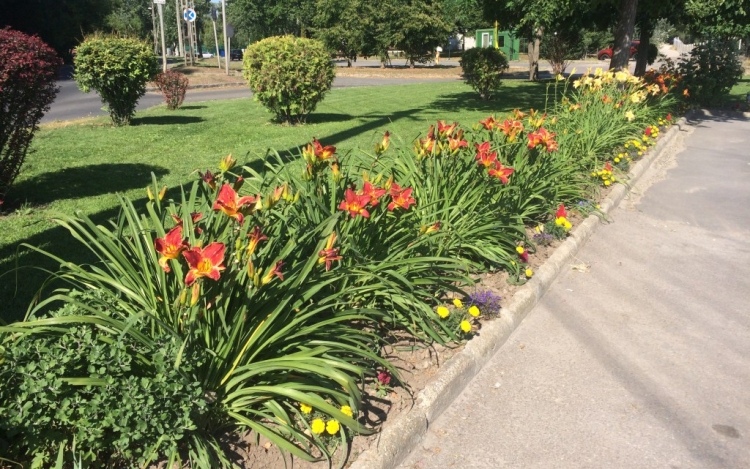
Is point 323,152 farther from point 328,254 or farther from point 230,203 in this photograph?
point 230,203

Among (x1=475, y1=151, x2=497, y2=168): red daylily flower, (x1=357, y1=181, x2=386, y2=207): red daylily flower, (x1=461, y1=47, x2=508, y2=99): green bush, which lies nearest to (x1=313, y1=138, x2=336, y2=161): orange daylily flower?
(x1=357, y1=181, x2=386, y2=207): red daylily flower

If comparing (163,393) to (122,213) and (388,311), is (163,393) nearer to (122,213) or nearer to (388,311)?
(122,213)

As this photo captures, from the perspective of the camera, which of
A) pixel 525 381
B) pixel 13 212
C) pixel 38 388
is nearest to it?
pixel 38 388

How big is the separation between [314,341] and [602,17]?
16693mm

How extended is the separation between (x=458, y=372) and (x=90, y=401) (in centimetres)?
188

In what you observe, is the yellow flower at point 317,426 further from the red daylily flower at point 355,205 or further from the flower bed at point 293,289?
the red daylily flower at point 355,205

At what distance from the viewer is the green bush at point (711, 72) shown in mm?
17578

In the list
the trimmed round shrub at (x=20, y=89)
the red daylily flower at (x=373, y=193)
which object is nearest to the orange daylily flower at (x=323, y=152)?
the red daylily flower at (x=373, y=193)

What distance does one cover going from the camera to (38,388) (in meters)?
2.13

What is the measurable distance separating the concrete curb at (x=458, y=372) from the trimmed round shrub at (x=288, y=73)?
7.49 meters

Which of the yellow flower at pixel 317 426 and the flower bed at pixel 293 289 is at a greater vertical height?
the flower bed at pixel 293 289

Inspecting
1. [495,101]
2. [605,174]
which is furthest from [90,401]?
[495,101]

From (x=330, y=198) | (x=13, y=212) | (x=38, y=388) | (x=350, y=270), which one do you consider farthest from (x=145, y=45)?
(x=38, y=388)

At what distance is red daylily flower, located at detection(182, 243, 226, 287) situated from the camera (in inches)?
90.5
